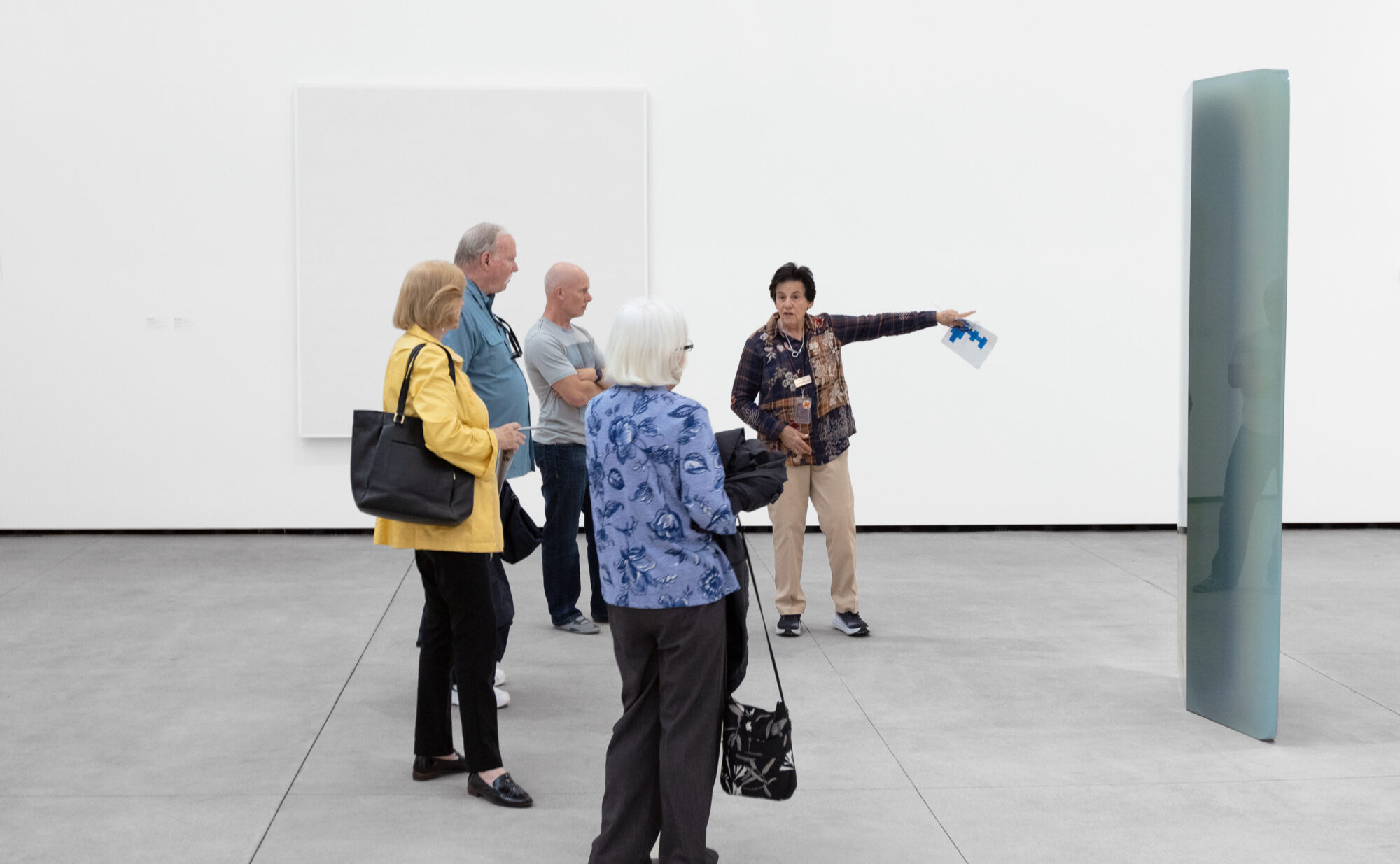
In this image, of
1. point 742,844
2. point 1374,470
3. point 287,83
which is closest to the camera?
point 742,844

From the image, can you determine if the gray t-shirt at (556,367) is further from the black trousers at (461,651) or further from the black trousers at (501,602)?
the black trousers at (461,651)

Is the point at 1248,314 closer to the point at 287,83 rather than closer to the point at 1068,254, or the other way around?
the point at 1068,254

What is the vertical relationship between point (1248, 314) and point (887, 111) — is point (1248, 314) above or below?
below

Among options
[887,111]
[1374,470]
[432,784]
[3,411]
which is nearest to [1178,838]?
[432,784]

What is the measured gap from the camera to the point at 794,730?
12.3 feet

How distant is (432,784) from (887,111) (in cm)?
541

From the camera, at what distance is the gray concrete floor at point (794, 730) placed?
9.64 feet

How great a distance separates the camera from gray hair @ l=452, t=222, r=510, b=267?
388 centimetres

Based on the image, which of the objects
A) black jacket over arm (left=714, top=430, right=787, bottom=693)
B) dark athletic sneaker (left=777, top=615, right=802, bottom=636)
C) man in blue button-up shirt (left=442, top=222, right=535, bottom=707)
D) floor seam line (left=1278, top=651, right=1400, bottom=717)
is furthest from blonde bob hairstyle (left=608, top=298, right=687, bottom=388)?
floor seam line (left=1278, top=651, right=1400, bottom=717)

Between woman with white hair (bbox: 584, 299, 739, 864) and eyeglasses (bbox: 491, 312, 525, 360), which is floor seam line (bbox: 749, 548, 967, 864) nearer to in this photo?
woman with white hair (bbox: 584, 299, 739, 864)

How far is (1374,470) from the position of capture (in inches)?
308

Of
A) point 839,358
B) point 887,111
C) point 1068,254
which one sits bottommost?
point 839,358

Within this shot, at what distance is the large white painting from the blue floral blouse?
481 cm

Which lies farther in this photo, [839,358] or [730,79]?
[730,79]
